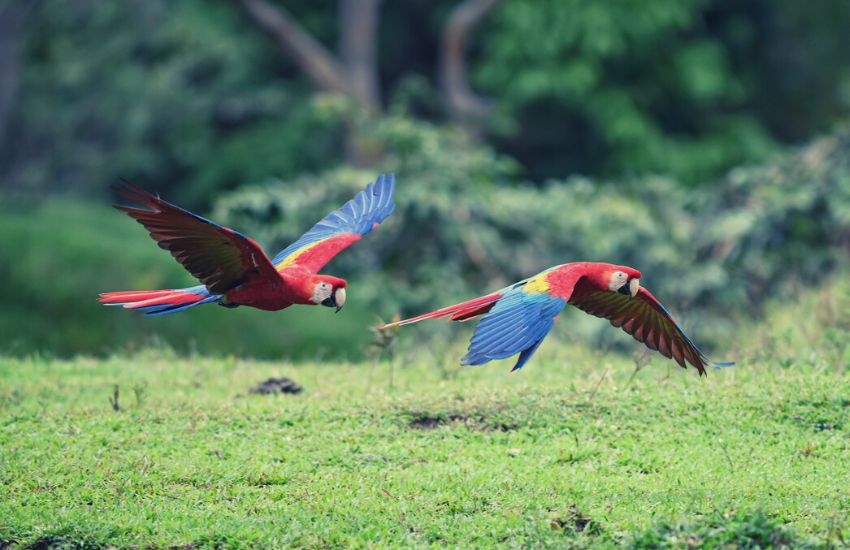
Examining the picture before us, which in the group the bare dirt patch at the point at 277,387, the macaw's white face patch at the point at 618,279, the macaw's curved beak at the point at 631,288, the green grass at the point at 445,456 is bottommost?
the green grass at the point at 445,456

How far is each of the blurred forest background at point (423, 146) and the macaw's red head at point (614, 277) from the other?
2.94 metres

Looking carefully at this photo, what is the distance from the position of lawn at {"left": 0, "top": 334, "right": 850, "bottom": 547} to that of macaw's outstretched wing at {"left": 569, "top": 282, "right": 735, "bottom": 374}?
0.40 m

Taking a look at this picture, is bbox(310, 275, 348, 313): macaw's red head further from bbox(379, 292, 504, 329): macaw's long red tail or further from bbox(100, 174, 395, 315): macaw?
bbox(379, 292, 504, 329): macaw's long red tail

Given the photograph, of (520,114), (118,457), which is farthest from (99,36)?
(118,457)

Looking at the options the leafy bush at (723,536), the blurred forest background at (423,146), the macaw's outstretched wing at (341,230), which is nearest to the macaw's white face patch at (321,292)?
the macaw's outstretched wing at (341,230)

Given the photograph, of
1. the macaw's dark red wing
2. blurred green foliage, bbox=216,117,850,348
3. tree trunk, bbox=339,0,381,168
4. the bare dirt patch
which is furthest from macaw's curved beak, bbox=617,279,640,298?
tree trunk, bbox=339,0,381,168

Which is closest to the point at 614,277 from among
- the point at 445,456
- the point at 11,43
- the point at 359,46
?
the point at 445,456

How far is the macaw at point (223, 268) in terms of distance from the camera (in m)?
4.61

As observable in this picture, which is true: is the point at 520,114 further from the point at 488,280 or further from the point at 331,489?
the point at 331,489

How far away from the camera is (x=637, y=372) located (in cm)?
618

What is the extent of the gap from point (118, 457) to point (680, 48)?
13.7m

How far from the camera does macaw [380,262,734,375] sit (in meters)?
4.55

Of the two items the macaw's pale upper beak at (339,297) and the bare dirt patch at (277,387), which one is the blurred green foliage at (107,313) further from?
the macaw's pale upper beak at (339,297)

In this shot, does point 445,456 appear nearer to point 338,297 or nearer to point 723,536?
point 338,297
